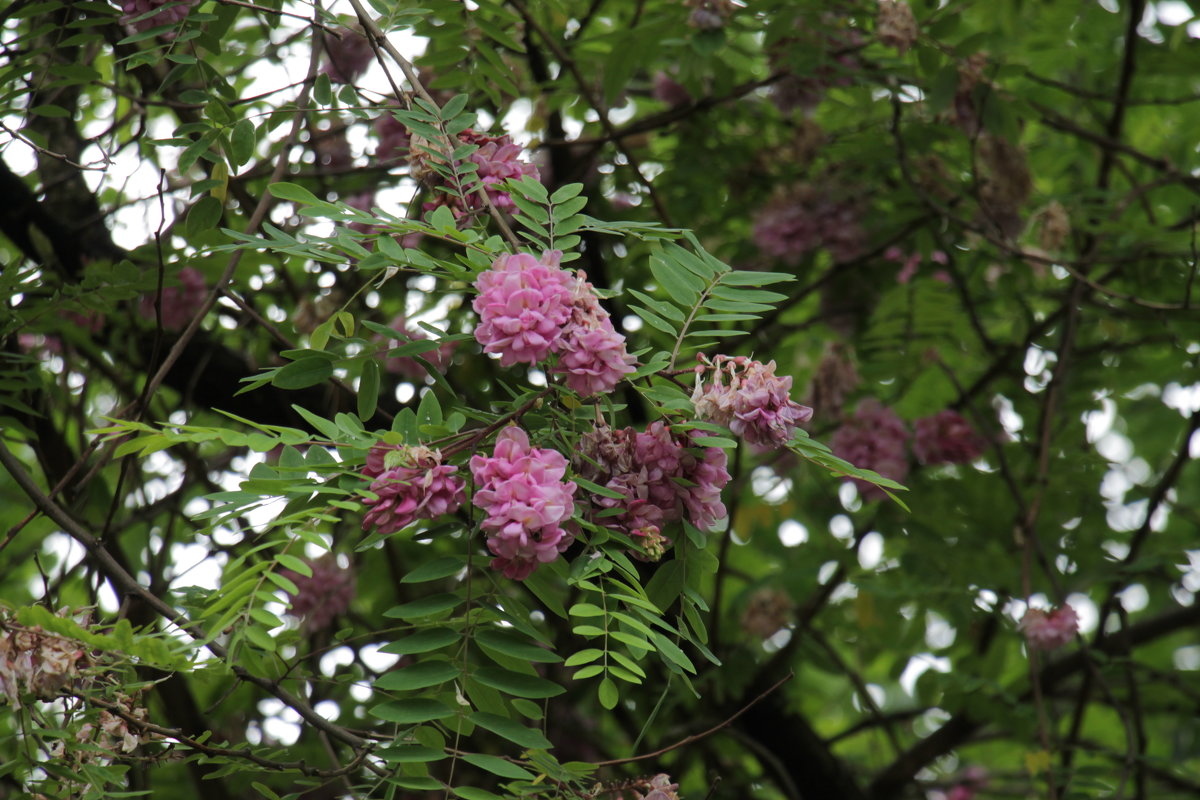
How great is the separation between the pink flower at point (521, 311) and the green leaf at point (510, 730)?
45 centimetres

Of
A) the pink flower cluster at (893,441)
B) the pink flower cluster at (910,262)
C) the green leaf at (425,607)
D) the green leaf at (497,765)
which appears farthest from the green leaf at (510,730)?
the pink flower cluster at (910,262)

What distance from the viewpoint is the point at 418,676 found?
1394mm

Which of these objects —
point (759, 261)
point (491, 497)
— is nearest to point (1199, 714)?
point (759, 261)

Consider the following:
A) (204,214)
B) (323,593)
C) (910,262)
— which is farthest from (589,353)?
(910,262)

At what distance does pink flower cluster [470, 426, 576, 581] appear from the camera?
4.24 ft

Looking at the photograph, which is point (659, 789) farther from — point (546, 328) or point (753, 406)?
point (546, 328)

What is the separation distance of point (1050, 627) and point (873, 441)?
0.65m

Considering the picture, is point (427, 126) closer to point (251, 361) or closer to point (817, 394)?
point (251, 361)

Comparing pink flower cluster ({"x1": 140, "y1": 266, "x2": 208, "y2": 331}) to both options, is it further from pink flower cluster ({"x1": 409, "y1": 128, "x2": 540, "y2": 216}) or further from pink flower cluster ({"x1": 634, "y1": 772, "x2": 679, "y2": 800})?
pink flower cluster ({"x1": 634, "y1": 772, "x2": 679, "y2": 800})

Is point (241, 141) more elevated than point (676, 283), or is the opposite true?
point (241, 141)

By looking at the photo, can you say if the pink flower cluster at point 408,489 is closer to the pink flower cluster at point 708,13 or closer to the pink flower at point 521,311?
the pink flower at point 521,311

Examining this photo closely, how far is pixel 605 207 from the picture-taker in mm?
3385

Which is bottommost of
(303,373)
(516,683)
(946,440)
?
(946,440)

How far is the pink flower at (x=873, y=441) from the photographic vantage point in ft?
9.93
